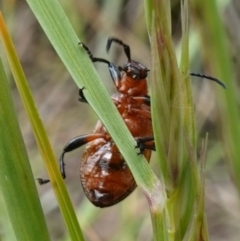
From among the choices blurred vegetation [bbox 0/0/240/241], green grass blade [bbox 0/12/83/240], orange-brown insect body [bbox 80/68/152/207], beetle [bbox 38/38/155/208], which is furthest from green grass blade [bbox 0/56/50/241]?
blurred vegetation [bbox 0/0/240/241]

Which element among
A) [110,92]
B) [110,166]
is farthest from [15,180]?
[110,92]

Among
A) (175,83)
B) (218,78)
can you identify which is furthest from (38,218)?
(218,78)

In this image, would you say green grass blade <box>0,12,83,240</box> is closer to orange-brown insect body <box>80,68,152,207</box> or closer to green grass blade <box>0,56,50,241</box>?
green grass blade <box>0,56,50,241</box>

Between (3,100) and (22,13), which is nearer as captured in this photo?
(3,100)

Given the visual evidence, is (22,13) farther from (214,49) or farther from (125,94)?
(214,49)

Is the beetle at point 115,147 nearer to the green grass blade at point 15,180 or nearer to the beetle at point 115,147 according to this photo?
the beetle at point 115,147
